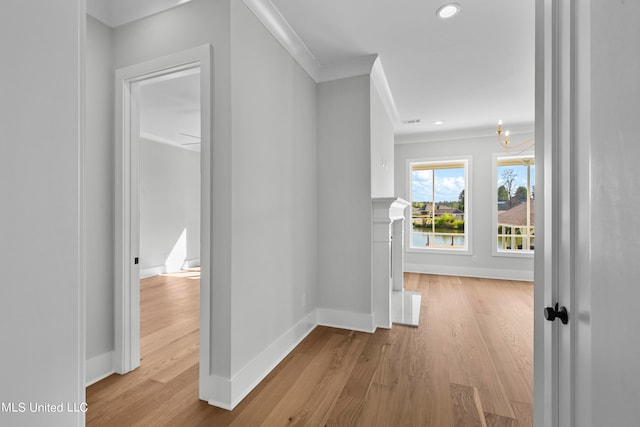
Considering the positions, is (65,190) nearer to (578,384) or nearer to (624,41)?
(624,41)

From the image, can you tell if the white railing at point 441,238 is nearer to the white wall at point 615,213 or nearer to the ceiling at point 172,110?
the ceiling at point 172,110

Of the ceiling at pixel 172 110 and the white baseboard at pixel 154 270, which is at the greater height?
the ceiling at pixel 172 110

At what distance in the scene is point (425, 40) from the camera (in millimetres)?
2678

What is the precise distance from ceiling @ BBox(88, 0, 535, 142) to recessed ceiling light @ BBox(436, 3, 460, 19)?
1.7 inches

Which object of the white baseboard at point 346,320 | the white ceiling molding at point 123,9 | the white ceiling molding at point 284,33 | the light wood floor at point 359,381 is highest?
the white ceiling molding at point 284,33

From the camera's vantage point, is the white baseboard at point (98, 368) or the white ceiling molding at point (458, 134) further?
the white ceiling molding at point (458, 134)

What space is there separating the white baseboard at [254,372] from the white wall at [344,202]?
56 cm

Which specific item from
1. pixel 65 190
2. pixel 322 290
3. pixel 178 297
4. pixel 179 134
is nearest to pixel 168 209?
pixel 179 134

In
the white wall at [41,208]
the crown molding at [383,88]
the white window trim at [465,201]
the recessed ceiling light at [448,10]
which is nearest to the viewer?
the white wall at [41,208]

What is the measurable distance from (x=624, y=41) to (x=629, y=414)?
2.02ft

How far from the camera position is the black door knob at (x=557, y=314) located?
87cm

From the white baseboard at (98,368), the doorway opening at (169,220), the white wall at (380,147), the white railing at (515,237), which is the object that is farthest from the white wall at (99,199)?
the white railing at (515,237)

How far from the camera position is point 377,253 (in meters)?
3.04

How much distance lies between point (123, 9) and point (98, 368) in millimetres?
2570
